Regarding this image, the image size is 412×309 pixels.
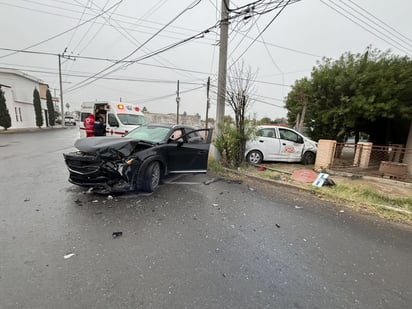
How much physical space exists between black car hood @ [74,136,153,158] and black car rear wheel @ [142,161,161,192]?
0.58m

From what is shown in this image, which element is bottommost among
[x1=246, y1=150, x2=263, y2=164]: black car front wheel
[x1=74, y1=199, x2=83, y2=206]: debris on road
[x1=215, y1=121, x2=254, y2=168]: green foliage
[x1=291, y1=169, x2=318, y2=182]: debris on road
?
[x1=74, y1=199, x2=83, y2=206]: debris on road

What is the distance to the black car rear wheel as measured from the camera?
4.77m

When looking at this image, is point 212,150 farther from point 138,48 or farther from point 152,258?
point 138,48

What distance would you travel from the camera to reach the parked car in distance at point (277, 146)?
8.41 meters

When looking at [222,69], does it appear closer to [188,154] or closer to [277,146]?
[277,146]

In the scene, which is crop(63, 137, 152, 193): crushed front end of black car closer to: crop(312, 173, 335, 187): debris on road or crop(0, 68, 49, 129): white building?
crop(312, 173, 335, 187): debris on road

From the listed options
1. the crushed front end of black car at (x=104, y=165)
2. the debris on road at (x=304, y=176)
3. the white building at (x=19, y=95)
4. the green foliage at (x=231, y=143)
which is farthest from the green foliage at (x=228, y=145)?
the white building at (x=19, y=95)

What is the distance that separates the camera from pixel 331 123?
1016 centimetres

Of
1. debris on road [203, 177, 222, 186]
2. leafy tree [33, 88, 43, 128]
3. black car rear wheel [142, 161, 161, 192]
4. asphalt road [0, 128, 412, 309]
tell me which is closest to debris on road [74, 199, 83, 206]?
asphalt road [0, 128, 412, 309]

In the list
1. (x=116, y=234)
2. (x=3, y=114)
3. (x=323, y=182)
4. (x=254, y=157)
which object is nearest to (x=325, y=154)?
(x=323, y=182)

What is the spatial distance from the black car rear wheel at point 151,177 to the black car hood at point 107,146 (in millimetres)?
578

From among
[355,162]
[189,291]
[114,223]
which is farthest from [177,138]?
[355,162]

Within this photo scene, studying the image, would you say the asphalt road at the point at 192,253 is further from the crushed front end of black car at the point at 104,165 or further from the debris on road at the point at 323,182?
the debris on road at the point at 323,182

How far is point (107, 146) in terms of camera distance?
431 cm
